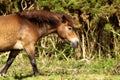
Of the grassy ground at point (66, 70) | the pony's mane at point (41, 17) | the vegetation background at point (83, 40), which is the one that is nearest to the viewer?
the grassy ground at point (66, 70)

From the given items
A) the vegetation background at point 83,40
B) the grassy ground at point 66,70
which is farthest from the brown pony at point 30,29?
the vegetation background at point 83,40

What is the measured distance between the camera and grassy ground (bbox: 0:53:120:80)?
8.93 metres

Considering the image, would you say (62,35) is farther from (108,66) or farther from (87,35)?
(87,35)

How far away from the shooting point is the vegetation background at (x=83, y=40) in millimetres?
11724

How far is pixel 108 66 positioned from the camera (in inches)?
432

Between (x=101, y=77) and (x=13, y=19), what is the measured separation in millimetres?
2488

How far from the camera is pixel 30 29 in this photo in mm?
9125

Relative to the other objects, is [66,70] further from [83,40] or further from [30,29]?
[83,40]

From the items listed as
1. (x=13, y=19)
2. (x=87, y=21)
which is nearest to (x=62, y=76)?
(x=13, y=19)

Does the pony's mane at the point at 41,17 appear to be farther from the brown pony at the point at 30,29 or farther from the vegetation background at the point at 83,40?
the vegetation background at the point at 83,40

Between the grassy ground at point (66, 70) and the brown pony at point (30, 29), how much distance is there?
1.45 feet

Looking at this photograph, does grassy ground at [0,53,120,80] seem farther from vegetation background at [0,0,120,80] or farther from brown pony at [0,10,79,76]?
brown pony at [0,10,79,76]

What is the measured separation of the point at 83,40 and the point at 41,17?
449 cm

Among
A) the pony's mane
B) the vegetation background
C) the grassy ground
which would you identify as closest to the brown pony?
the pony's mane
